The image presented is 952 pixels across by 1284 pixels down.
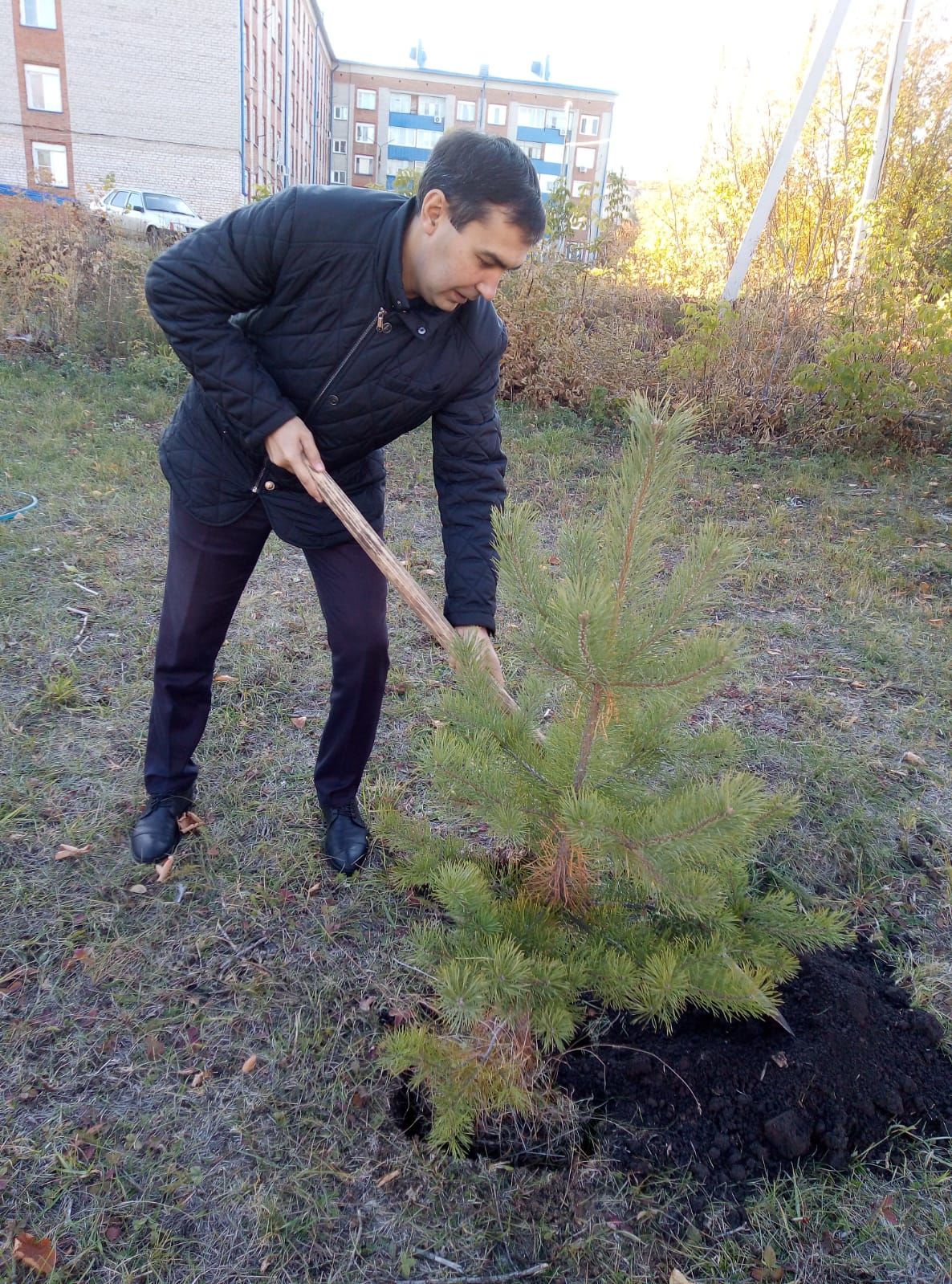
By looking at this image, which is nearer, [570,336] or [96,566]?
[96,566]

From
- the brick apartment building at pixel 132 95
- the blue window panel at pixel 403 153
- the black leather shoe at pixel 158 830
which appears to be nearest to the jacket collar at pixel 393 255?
the black leather shoe at pixel 158 830

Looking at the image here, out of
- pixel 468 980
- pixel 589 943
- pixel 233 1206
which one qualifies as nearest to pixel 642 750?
pixel 589 943

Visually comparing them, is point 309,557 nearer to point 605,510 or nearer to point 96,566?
point 605,510

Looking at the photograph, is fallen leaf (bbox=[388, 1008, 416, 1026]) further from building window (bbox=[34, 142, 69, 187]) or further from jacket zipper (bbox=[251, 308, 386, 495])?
building window (bbox=[34, 142, 69, 187])

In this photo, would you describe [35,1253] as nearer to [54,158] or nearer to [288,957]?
[288,957]

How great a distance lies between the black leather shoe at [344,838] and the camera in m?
2.49

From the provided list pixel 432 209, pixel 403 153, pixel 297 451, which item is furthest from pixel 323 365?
pixel 403 153

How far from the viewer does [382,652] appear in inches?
90.8

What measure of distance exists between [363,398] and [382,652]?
69cm

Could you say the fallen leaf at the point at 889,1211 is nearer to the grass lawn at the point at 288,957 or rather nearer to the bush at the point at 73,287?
the grass lawn at the point at 288,957

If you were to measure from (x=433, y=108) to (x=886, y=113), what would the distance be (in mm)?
55283

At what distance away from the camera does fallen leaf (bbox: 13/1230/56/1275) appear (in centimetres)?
149

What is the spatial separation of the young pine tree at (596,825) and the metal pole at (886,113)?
7738 millimetres

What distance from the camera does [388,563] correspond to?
77.4 inches
